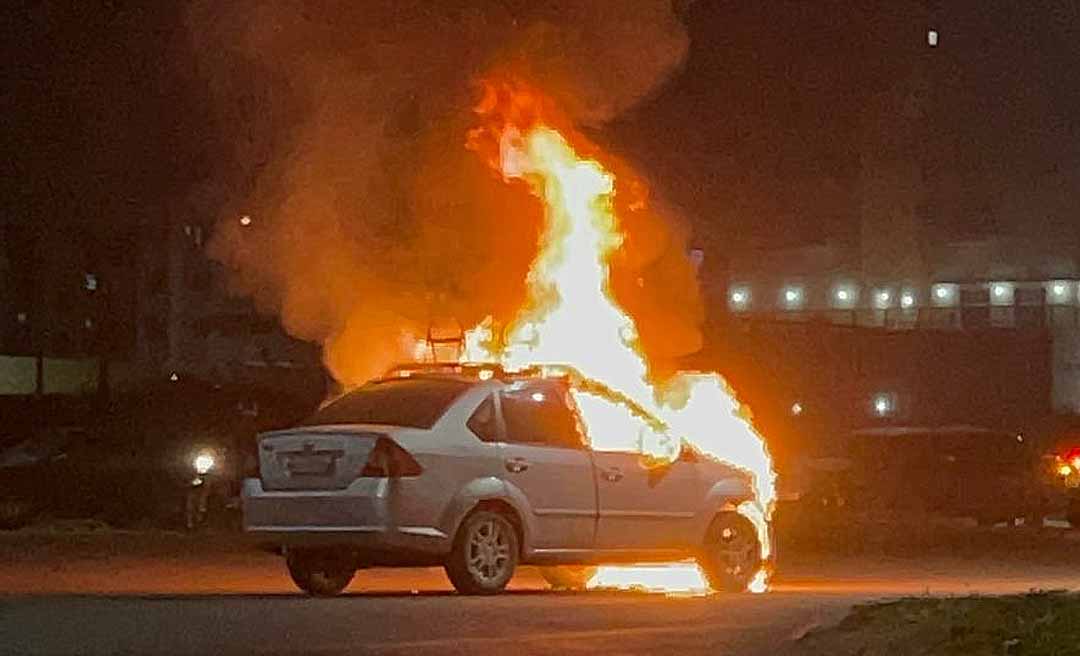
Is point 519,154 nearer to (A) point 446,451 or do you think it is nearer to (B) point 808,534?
(A) point 446,451

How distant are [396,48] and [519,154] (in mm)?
1860

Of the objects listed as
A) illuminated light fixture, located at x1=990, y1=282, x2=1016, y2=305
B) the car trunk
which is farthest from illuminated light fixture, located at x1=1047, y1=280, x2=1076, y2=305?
the car trunk

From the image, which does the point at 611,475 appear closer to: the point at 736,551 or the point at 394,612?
the point at 736,551

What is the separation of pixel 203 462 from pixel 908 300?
133ft

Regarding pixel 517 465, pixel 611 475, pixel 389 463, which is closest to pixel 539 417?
pixel 517 465

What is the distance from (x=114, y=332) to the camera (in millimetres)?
67125

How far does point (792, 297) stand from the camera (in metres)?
71.2

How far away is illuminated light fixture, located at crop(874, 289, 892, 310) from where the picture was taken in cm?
6838

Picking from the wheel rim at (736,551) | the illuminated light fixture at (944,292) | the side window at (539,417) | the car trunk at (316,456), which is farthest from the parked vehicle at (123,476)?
the illuminated light fixture at (944,292)

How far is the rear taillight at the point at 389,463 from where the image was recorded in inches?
613

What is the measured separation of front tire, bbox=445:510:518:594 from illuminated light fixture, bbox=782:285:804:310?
55368mm

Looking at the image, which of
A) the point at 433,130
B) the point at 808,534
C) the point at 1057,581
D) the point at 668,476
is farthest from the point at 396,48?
the point at 808,534

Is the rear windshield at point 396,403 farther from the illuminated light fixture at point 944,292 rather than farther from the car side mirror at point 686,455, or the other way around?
the illuminated light fixture at point 944,292

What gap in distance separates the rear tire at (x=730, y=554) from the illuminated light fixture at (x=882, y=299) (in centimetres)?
5110
